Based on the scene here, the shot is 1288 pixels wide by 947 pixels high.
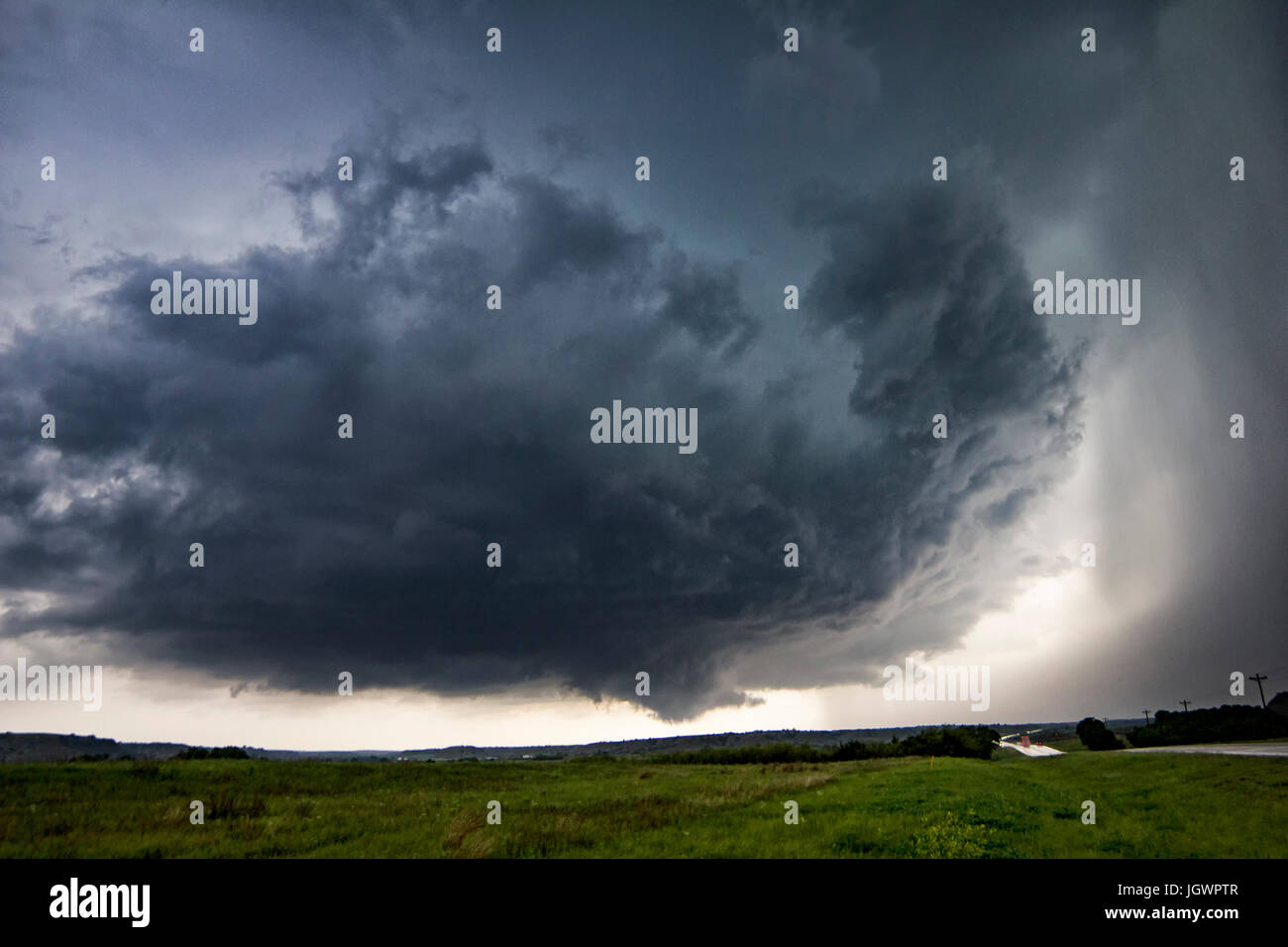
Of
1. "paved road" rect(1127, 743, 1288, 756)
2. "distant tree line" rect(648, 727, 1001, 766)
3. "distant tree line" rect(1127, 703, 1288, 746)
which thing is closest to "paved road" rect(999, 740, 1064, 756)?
"distant tree line" rect(648, 727, 1001, 766)

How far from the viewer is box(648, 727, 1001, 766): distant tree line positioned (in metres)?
115

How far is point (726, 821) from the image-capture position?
26328 millimetres

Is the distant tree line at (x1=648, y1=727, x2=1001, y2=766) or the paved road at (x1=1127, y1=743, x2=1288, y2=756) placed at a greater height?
the paved road at (x1=1127, y1=743, x2=1288, y2=756)

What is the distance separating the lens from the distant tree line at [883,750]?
11488 cm

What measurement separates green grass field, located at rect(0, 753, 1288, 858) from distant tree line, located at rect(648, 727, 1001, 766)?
7539cm

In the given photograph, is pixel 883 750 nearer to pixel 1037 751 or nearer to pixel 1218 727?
pixel 1037 751

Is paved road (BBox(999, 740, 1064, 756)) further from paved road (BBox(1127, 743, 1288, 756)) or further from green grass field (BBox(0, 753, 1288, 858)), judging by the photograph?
green grass field (BBox(0, 753, 1288, 858))

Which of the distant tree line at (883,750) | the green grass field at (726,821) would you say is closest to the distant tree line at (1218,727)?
the distant tree line at (883,750)

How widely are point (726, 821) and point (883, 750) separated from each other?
363 ft
